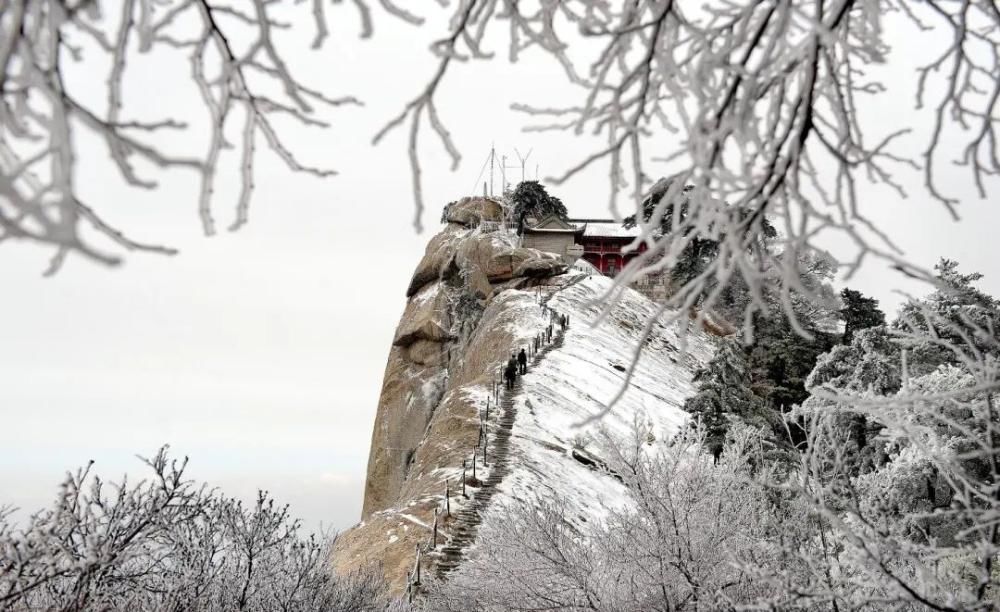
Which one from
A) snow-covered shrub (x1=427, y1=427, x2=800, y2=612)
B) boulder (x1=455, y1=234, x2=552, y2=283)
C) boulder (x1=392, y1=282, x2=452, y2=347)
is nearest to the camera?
snow-covered shrub (x1=427, y1=427, x2=800, y2=612)

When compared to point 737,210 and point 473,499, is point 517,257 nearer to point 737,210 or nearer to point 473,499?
point 473,499

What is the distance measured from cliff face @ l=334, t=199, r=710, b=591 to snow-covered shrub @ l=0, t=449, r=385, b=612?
3310 mm

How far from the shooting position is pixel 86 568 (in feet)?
17.1

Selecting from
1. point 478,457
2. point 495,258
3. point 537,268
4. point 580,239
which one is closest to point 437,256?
point 495,258

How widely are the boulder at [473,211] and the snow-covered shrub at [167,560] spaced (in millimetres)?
38572

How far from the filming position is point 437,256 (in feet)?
153

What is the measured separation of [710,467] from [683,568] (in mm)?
2097

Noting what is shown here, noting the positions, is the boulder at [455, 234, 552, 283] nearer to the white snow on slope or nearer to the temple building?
the white snow on slope

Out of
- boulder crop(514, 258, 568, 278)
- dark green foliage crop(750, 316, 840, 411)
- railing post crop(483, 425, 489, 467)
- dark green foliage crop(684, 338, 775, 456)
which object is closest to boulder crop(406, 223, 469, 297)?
boulder crop(514, 258, 568, 278)

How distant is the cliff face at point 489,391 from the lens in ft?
48.7

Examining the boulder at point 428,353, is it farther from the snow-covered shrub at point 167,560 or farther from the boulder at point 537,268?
the snow-covered shrub at point 167,560

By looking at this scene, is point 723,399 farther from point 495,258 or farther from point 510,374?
point 495,258

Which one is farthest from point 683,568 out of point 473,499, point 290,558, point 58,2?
point 473,499

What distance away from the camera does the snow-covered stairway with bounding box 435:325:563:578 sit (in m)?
13.2
